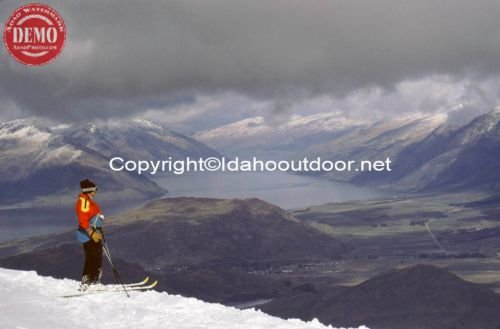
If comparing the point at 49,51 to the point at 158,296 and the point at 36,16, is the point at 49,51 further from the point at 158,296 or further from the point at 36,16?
the point at 158,296

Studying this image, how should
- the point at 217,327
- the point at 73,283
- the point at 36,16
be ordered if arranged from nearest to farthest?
1. the point at 217,327
2. the point at 73,283
3. the point at 36,16

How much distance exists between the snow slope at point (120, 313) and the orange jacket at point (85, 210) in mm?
3045

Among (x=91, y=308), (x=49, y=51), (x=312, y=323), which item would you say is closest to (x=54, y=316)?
(x=91, y=308)

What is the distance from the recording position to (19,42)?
56.9m

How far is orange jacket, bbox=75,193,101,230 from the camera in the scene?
2941 centimetres

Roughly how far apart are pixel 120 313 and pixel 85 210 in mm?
4418

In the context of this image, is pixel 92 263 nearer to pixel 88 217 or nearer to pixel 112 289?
pixel 112 289

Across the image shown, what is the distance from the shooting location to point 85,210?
29469 millimetres

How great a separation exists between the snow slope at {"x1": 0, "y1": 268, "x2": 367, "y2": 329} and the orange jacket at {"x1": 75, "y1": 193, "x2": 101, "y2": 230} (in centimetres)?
305

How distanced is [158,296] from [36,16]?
32.6 m
